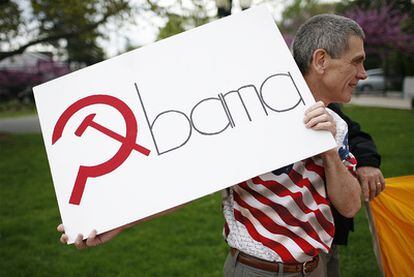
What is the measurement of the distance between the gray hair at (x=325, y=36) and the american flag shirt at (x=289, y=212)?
0.29m

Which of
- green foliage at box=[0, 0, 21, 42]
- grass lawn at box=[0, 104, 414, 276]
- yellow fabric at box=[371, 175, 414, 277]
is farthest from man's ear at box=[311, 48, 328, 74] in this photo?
green foliage at box=[0, 0, 21, 42]

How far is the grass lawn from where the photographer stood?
12.0 feet

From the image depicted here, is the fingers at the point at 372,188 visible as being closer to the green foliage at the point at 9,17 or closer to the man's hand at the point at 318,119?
the man's hand at the point at 318,119

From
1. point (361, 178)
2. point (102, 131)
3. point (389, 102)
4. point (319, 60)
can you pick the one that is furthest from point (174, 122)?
point (389, 102)

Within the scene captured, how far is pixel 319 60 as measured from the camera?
1512 mm

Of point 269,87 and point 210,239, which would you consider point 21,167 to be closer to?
point 210,239

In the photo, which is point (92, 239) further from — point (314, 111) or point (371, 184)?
point (371, 184)

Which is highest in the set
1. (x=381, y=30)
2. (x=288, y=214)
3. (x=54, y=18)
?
(x=54, y=18)

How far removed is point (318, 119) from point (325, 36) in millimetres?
374

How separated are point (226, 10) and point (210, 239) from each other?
11.8 feet

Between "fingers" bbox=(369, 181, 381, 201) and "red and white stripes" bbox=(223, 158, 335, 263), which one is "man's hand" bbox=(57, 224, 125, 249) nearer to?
"red and white stripes" bbox=(223, 158, 335, 263)

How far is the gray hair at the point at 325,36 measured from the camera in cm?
147

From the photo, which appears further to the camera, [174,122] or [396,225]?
[396,225]

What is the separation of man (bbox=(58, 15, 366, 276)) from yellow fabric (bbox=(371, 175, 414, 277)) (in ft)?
2.01
